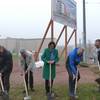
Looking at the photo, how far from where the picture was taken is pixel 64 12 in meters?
20.3

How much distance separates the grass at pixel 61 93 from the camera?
507 inches

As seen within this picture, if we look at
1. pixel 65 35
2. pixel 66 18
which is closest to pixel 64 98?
pixel 66 18

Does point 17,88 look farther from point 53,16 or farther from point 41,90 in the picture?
point 53,16

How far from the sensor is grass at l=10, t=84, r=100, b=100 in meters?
12.9

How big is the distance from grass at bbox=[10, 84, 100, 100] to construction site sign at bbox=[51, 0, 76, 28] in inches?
161

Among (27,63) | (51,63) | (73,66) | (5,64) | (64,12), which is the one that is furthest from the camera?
(64,12)

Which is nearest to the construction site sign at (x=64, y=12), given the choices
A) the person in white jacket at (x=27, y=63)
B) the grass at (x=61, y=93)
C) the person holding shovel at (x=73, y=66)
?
the grass at (x=61, y=93)

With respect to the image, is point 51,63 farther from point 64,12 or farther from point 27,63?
point 64,12

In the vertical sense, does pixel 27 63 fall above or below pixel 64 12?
below

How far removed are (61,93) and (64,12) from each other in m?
Answer: 7.43

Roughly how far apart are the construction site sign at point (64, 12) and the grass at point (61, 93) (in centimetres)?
410

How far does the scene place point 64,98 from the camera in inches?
502

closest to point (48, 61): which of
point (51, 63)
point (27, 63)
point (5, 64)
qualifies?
point (51, 63)

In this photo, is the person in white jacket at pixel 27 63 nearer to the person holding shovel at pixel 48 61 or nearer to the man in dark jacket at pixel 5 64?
the person holding shovel at pixel 48 61
